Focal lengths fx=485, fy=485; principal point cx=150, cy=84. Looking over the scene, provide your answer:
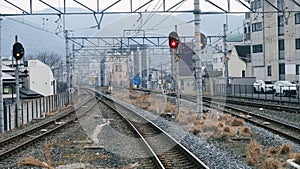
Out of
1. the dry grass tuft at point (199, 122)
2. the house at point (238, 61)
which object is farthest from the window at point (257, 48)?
the dry grass tuft at point (199, 122)

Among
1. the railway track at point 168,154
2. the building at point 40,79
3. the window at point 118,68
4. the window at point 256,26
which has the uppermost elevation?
the window at point 256,26

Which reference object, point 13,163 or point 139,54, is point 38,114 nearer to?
point 13,163

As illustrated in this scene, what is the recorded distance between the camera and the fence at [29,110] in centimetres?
1991

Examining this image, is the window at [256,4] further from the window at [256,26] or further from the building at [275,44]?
the window at [256,26]

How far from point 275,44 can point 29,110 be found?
30882 millimetres

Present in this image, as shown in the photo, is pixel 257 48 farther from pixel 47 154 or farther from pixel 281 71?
pixel 47 154

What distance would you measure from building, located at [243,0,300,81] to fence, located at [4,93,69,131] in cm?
1987

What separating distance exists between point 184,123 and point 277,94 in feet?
67.1

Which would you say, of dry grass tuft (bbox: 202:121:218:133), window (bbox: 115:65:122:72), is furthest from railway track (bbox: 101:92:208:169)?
window (bbox: 115:65:122:72)

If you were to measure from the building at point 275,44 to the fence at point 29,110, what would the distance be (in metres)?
19.9

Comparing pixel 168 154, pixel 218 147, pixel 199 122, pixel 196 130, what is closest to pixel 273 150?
pixel 218 147

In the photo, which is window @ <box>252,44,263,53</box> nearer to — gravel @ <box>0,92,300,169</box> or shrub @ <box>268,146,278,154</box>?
gravel @ <box>0,92,300,169</box>

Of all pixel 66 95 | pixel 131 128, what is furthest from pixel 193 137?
pixel 66 95

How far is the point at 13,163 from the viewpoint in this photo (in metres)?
10.8
